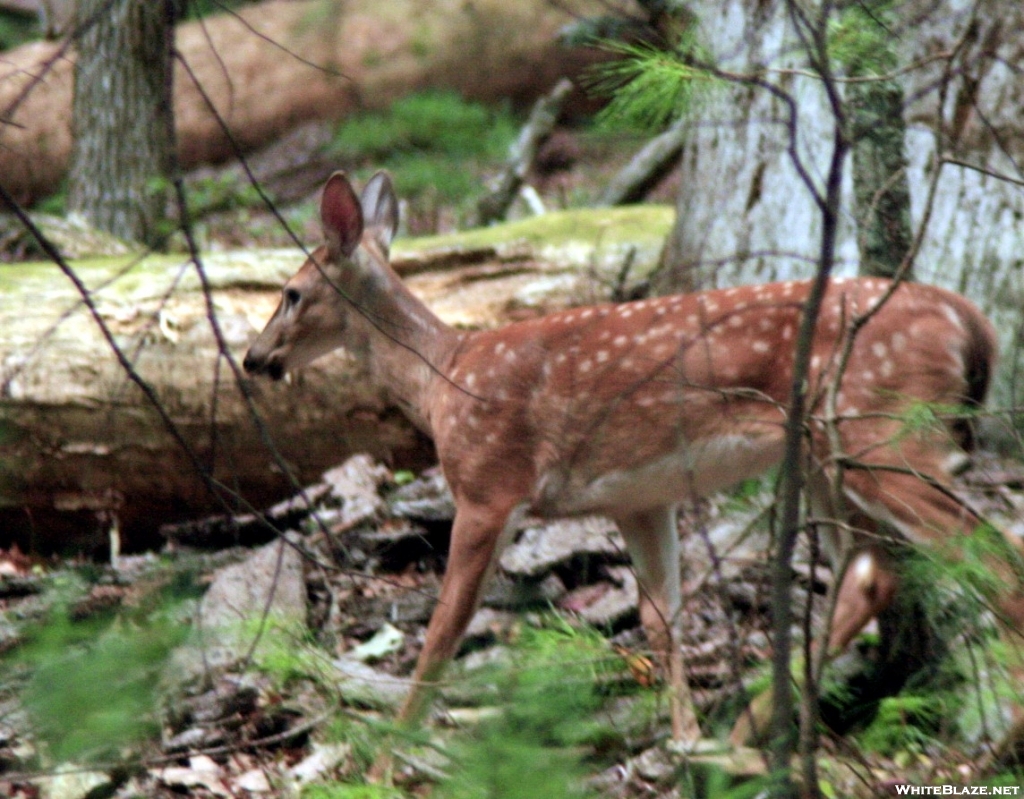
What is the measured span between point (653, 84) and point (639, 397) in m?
1.57

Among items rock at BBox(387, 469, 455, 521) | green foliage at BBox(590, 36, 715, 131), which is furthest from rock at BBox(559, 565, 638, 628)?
green foliage at BBox(590, 36, 715, 131)

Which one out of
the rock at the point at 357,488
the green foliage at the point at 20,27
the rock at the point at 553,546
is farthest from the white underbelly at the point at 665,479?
the green foliage at the point at 20,27

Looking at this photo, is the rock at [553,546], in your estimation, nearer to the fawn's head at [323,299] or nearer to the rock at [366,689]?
the rock at [366,689]

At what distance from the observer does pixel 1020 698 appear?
3.02 metres

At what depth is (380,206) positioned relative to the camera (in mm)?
5625

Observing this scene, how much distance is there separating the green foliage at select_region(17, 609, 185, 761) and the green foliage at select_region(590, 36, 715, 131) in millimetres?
1911

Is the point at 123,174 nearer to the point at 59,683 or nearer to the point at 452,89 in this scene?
the point at 452,89

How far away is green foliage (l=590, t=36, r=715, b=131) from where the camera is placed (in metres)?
3.27

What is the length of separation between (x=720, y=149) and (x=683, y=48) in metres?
3.77

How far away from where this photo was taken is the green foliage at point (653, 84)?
3266mm

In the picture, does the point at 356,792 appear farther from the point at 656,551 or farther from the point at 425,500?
the point at 425,500

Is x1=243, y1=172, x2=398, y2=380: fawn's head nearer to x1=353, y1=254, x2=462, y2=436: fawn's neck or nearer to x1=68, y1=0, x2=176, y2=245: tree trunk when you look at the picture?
x1=353, y1=254, x2=462, y2=436: fawn's neck

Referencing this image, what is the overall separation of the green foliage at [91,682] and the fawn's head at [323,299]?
9.52ft

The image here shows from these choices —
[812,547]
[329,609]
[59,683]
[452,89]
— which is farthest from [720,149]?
[452,89]
